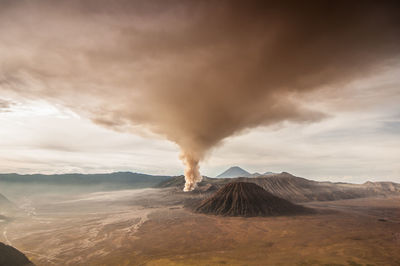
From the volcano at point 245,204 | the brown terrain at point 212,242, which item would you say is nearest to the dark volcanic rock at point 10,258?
the brown terrain at point 212,242

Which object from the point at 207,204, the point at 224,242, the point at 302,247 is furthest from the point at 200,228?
the point at 207,204

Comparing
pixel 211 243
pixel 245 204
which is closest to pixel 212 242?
pixel 211 243

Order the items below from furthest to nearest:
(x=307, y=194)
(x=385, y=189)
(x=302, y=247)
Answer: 1. (x=385, y=189)
2. (x=307, y=194)
3. (x=302, y=247)

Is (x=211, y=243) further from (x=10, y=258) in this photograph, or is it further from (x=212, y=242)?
(x=10, y=258)

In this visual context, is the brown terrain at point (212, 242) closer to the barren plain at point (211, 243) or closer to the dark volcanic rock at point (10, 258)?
the barren plain at point (211, 243)

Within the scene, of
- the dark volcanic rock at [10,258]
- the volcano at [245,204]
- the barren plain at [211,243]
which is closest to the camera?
the dark volcanic rock at [10,258]

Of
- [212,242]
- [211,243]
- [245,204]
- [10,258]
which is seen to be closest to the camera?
[10,258]

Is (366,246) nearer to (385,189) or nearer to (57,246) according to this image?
(57,246)

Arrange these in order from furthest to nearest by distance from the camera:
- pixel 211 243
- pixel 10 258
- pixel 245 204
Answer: pixel 245 204
pixel 211 243
pixel 10 258

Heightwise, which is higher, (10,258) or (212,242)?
(10,258)
